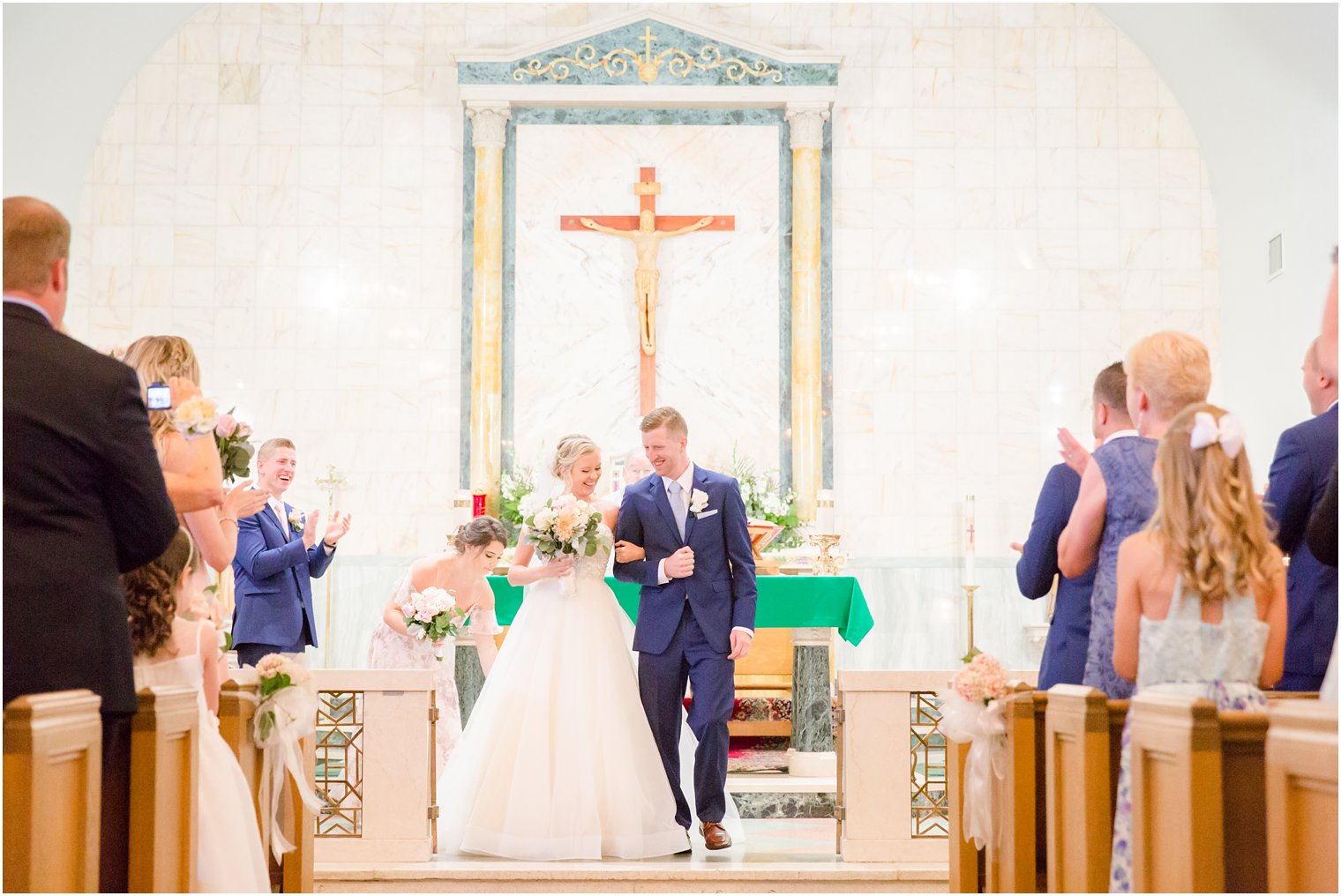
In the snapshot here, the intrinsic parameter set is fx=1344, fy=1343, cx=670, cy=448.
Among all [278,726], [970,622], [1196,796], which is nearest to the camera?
[1196,796]

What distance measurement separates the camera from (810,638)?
761 centimetres

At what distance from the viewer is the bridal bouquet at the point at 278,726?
4000 millimetres

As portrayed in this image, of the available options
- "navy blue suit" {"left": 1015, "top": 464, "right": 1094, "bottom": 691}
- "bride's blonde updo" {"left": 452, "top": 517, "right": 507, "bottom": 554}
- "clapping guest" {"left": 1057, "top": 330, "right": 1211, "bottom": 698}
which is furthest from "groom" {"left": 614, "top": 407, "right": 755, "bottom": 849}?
"clapping guest" {"left": 1057, "top": 330, "right": 1211, "bottom": 698}

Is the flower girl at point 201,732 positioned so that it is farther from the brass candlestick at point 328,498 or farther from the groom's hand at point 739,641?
the brass candlestick at point 328,498

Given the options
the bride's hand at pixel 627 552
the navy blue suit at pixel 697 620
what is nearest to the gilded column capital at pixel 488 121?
the navy blue suit at pixel 697 620

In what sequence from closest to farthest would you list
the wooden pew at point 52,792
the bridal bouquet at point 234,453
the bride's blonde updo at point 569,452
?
the wooden pew at point 52,792
the bridal bouquet at point 234,453
the bride's blonde updo at point 569,452

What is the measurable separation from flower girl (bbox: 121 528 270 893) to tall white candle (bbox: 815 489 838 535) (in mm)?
6231

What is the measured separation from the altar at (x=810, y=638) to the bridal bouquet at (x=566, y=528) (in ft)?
5.60

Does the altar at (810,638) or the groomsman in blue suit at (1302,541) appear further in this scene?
the altar at (810,638)

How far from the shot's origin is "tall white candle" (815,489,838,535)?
31.5 feet

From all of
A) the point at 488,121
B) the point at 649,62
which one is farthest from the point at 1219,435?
the point at 488,121

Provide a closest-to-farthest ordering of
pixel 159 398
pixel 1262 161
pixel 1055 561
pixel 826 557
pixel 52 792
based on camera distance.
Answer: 1. pixel 52 792
2. pixel 159 398
3. pixel 1055 561
4. pixel 826 557
5. pixel 1262 161

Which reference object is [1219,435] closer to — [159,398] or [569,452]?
[159,398]

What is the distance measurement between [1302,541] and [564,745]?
306 centimetres
